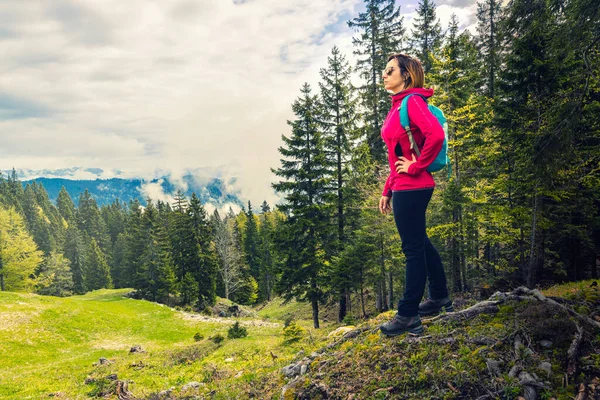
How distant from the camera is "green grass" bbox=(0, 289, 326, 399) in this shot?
916 cm

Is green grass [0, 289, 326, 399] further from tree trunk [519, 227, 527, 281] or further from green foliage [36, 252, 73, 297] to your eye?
green foliage [36, 252, 73, 297]

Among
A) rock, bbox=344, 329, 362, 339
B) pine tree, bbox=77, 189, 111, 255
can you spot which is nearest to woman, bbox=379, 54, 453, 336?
rock, bbox=344, 329, 362, 339

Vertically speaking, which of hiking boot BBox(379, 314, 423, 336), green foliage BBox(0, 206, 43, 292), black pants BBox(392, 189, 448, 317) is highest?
black pants BBox(392, 189, 448, 317)

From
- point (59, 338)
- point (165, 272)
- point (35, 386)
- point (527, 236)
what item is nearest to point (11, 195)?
point (165, 272)

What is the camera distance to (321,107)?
21109 millimetres

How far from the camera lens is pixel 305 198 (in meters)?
21.0

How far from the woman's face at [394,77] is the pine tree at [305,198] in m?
16.6

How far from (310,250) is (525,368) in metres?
18.4

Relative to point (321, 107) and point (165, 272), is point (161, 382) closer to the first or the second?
point (321, 107)

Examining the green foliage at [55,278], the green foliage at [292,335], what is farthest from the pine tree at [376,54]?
the green foliage at [55,278]

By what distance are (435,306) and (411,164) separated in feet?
7.97

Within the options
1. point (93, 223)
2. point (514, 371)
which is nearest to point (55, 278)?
point (93, 223)

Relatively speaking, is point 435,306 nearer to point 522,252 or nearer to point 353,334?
point 353,334

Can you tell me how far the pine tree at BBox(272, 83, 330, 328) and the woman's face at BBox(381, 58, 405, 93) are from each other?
16.6 m
